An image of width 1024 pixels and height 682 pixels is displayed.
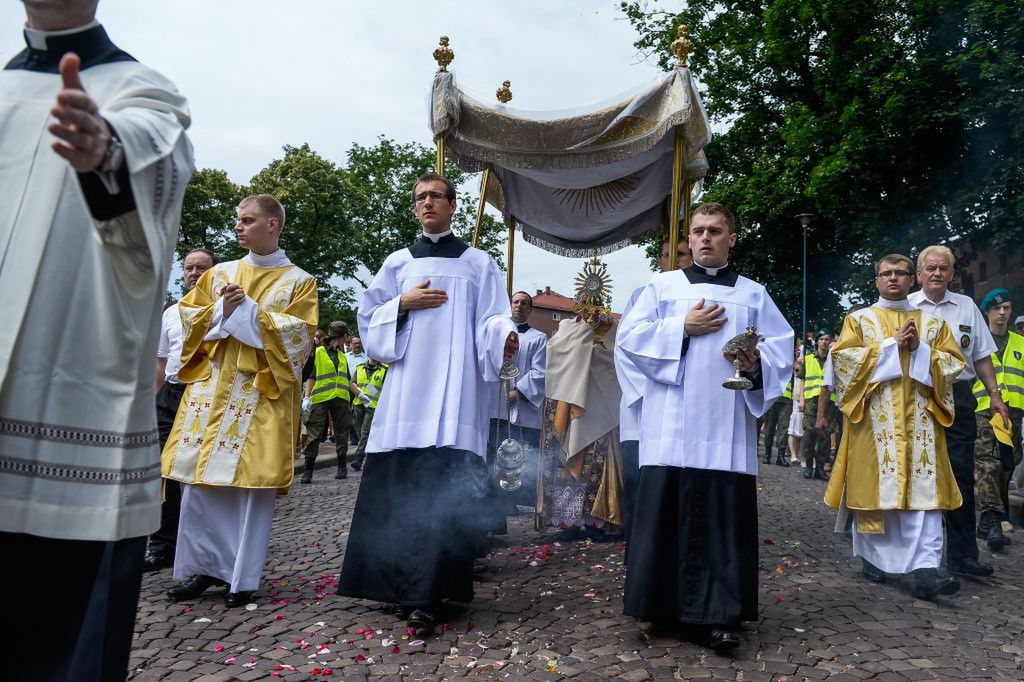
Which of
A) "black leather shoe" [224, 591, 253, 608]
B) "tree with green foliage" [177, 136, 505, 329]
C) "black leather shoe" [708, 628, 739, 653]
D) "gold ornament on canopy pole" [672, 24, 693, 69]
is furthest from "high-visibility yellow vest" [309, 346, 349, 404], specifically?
"tree with green foliage" [177, 136, 505, 329]

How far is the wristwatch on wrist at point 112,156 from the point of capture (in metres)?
1.86

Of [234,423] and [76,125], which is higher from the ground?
[76,125]

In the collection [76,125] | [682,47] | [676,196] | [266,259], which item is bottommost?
[76,125]

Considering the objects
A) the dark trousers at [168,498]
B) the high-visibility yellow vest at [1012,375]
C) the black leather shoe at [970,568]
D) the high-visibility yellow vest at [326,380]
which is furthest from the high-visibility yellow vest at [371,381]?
the black leather shoe at [970,568]

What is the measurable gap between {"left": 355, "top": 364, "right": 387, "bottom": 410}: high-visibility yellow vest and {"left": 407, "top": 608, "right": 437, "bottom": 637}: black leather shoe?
839 centimetres

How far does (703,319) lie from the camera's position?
171 inches

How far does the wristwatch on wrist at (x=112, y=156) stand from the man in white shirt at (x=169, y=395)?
3.94 m

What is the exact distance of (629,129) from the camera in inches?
271

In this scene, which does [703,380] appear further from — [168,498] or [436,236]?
[168,498]

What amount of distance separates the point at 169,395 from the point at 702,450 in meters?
3.94

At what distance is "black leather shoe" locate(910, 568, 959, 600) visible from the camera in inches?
205

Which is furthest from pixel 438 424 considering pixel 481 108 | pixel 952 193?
pixel 952 193

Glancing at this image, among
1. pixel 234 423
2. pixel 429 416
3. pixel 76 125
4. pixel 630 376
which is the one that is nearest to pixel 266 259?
pixel 234 423

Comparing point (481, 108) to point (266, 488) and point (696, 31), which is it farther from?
point (696, 31)
